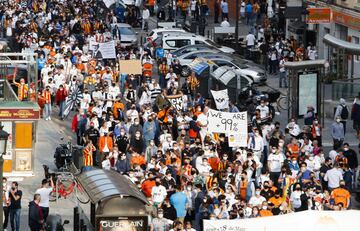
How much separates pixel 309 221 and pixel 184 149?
10.5 metres

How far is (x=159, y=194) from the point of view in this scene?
37.1m

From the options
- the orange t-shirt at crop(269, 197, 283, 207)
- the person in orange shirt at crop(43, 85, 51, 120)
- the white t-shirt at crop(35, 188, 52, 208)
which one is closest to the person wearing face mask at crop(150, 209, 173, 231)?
the orange t-shirt at crop(269, 197, 283, 207)

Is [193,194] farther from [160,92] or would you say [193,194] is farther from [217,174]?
[160,92]

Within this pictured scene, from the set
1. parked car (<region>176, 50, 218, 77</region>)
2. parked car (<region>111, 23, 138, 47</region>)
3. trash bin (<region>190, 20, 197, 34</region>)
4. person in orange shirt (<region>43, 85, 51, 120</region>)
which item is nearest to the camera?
person in orange shirt (<region>43, 85, 51, 120</region>)

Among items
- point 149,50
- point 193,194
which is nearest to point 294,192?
point 193,194

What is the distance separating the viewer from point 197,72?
2170 inches

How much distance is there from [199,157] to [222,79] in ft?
43.0

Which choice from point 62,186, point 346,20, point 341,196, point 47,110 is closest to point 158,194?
point 341,196

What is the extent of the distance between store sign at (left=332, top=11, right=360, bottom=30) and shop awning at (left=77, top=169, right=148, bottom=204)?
91.5ft

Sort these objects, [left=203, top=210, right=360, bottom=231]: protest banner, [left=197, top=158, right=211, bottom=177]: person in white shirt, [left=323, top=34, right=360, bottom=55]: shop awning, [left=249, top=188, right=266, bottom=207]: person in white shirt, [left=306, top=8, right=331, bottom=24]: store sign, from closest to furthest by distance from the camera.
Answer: [left=203, top=210, right=360, bottom=231]: protest banner → [left=249, top=188, right=266, bottom=207]: person in white shirt → [left=197, top=158, right=211, bottom=177]: person in white shirt → [left=323, top=34, right=360, bottom=55]: shop awning → [left=306, top=8, right=331, bottom=24]: store sign

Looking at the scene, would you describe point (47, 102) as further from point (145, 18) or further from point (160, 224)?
point (145, 18)

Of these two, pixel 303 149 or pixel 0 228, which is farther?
pixel 303 149

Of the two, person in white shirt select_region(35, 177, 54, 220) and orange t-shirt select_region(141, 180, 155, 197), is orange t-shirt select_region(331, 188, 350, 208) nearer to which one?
orange t-shirt select_region(141, 180, 155, 197)

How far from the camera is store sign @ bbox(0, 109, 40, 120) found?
127ft
